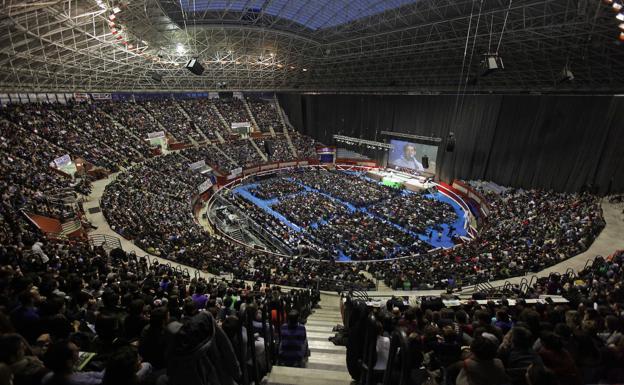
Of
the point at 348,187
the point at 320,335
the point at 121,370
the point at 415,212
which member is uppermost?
the point at 121,370

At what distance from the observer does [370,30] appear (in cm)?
3070

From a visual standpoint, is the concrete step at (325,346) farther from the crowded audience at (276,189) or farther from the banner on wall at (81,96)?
the banner on wall at (81,96)

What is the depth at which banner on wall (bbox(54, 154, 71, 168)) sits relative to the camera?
25.6 meters

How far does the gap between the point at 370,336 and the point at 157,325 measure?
7.65 ft

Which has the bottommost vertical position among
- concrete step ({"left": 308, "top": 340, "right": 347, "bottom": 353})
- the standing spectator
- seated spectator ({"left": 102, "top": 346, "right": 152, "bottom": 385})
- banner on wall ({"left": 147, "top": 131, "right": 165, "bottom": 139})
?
banner on wall ({"left": 147, "top": 131, "right": 165, "bottom": 139})

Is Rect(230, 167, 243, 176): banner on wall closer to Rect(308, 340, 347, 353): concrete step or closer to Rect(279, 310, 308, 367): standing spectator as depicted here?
Rect(308, 340, 347, 353): concrete step

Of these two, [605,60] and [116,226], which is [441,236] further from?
[116,226]

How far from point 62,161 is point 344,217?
80.1 feet

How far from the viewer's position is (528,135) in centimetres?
2845

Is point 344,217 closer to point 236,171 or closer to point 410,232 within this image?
point 410,232

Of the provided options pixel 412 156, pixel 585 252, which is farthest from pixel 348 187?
pixel 585 252

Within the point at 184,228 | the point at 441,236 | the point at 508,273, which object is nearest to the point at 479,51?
the point at 441,236

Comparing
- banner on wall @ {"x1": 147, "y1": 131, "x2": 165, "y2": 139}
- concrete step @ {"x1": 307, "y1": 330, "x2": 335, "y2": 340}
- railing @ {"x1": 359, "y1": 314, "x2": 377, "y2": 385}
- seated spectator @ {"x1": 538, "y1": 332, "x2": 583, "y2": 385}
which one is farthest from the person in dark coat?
banner on wall @ {"x1": 147, "y1": 131, "x2": 165, "y2": 139}

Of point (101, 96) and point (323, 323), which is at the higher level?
point (101, 96)
